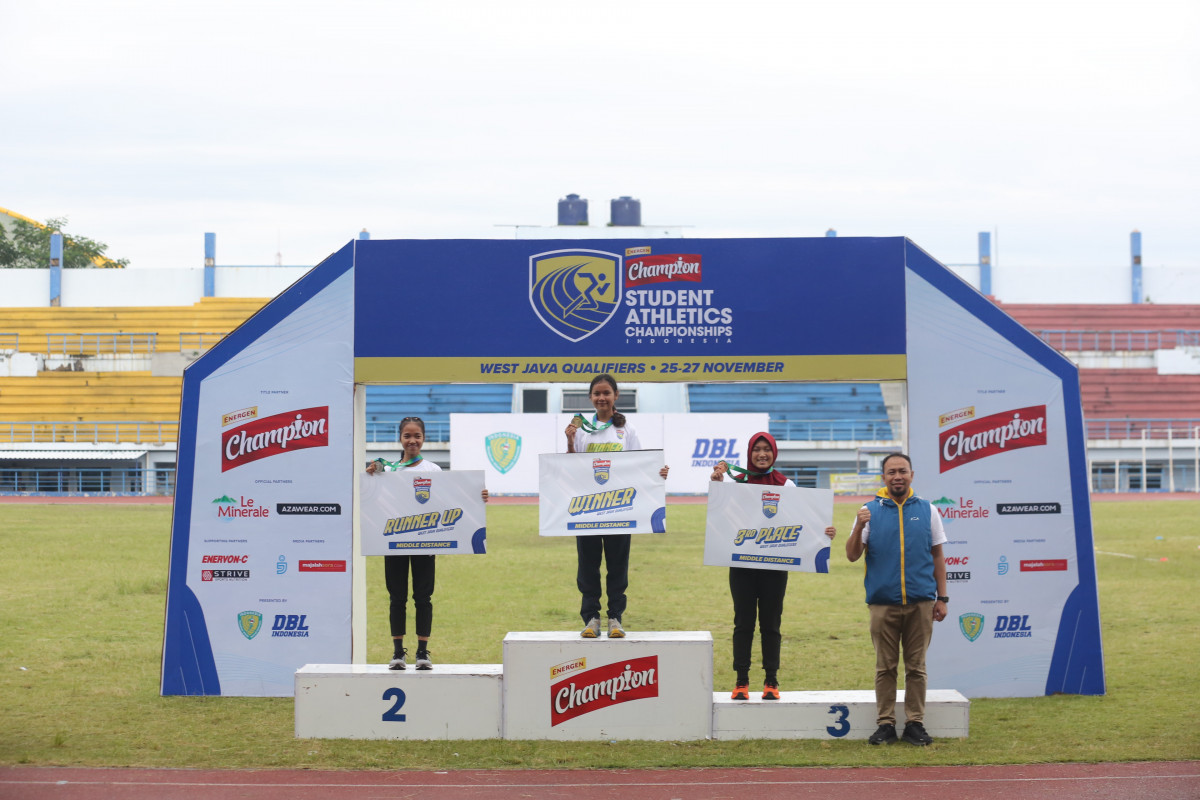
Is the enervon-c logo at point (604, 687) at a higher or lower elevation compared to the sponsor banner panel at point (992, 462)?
lower

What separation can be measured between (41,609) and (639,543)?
1226 centimetres

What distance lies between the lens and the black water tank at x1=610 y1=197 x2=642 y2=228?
5528 cm

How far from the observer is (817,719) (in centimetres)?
A: 786

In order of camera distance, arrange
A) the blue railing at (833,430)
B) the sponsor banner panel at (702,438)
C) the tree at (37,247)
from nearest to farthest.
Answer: the sponsor banner panel at (702,438), the blue railing at (833,430), the tree at (37,247)

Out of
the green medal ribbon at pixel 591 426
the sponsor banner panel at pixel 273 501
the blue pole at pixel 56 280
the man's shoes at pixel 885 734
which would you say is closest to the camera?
the man's shoes at pixel 885 734

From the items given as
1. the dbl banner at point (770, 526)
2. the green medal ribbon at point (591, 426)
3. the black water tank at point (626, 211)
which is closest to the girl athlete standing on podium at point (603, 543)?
the green medal ribbon at point (591, 426)

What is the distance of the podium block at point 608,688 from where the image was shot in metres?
7.91

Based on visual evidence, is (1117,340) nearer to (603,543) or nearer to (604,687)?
(603,543)

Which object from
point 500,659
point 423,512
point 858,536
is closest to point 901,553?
point 858,536

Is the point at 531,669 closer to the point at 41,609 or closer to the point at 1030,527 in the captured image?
the point at 1030,527

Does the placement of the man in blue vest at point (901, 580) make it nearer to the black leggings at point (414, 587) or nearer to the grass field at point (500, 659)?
the grass field at point (500, 659)

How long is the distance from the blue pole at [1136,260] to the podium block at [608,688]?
55979mm

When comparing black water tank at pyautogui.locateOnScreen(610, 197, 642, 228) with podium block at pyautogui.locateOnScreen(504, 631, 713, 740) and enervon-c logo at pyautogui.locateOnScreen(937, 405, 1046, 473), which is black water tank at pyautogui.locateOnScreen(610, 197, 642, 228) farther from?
podium block at pyautogui.locateOnScreen(504, 631, 713, 740)

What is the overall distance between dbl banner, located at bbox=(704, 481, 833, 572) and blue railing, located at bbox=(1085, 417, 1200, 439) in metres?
35.9
